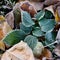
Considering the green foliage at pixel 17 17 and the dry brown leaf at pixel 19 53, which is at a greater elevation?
the green foliage at pixel 17 17

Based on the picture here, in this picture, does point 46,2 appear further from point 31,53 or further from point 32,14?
point 31,53

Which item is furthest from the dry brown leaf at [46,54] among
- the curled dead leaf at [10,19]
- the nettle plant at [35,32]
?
the curled dead leaf at [10,19]

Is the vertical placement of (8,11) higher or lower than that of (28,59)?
higher

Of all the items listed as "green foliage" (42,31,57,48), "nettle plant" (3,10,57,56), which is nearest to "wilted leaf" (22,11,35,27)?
"nettle plant" (3,10,57,56)

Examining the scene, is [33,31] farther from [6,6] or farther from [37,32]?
[6,6]

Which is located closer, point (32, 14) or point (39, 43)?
point (39, 43)

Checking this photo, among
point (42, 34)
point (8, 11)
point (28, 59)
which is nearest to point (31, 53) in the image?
point (28, 59)

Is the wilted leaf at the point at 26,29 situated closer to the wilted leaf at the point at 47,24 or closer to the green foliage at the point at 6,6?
the wilted leaf at the point at 47,24

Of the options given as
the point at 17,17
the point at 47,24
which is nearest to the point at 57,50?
the point at 47,24
